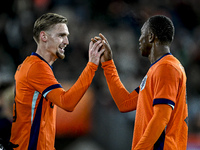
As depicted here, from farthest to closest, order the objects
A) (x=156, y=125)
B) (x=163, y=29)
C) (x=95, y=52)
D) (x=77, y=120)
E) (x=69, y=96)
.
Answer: (x=77, y=120), (x=95, y=52), (x=69, y=96), (x=163, y=29), (x=156, y=125)

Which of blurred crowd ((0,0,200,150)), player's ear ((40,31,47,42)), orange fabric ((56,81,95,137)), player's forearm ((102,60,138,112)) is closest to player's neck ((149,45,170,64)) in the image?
player's forearm ((102,60,138,112))

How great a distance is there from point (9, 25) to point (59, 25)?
3.26m

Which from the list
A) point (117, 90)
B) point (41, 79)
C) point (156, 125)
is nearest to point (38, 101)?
point (41, 79)

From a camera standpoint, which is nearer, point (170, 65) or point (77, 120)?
point (170, 65)

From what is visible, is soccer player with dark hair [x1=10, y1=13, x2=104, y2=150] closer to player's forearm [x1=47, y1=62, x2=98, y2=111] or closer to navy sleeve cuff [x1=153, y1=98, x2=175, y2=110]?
player's forearm [x1=47, y1=62, x2=98, y2=111]

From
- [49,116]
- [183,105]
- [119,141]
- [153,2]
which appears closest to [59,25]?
[49,116]

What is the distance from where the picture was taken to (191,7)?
5.86 metres

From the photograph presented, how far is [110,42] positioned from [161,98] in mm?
3642

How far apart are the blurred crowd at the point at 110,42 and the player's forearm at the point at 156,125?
2662mm

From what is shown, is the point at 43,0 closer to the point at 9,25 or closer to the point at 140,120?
the point at 9,25

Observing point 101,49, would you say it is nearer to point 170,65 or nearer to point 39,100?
point 39,100

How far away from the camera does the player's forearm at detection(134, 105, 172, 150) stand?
1.66 m

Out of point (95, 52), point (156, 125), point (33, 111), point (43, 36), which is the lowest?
point (33, 111)

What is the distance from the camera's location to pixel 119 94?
2402mm
